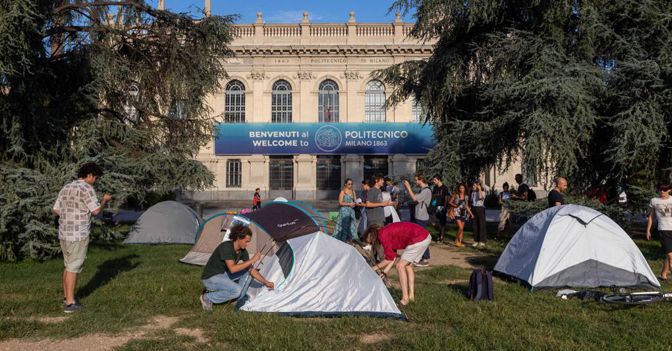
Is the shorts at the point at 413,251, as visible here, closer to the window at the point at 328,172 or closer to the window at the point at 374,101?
the window at the point at 328,172

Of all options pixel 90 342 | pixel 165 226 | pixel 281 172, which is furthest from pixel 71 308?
pixel 281 172

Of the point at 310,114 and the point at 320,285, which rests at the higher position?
the point at 310,114

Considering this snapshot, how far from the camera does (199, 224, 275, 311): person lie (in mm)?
6461

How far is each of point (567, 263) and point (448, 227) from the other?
10.4 m

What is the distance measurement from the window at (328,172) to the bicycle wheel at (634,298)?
32.3m

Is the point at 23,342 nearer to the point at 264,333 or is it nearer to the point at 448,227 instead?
the point at 264,333

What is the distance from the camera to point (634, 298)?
6309mm

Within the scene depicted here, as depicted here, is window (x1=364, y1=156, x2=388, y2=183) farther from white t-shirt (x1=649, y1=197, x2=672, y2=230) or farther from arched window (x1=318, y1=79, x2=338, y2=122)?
white t-shirt (x1=649, y1=197, x2=672, y2=230)

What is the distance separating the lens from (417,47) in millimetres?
37938

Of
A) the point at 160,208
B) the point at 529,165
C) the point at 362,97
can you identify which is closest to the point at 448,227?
the point at 529,165

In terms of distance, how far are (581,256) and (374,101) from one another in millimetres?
31478

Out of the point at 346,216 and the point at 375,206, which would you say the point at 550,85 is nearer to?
the point at 375,206

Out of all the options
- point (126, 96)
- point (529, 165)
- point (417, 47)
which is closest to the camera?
point (529, 165)

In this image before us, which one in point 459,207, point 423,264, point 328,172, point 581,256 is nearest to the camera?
point 581,256
